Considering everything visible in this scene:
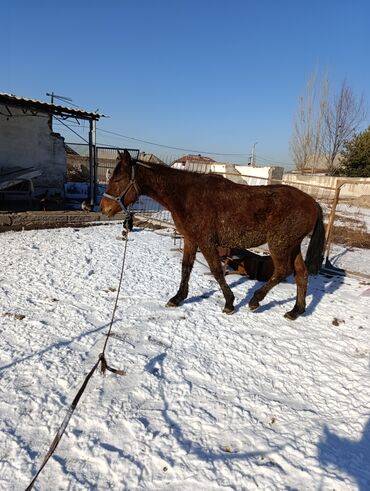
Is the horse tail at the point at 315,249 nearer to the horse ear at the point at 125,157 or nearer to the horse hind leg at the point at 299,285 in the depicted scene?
the horse hind leg at the point at 299,285

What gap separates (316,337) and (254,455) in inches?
84.1

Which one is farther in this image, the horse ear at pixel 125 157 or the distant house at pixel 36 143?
the distant house at pixel 36 143

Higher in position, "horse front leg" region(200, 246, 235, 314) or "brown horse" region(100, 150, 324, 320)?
"brown horse" region(100, 150, 324, 320)

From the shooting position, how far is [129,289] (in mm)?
4969

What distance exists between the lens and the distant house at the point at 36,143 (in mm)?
10922

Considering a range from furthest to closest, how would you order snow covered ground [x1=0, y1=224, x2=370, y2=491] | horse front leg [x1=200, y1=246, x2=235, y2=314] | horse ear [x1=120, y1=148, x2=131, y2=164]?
horse front leg [x1=200, y1=246, x2=235, y2=314]
horse ear [x1=120, y1=148, x2=131, y2=164]
snow covered ground [x1=0, y1=224, x2=370, y2=491]

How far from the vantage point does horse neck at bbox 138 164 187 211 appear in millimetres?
3998

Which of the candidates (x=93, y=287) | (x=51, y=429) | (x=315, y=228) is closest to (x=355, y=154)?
(x=315, y=228)

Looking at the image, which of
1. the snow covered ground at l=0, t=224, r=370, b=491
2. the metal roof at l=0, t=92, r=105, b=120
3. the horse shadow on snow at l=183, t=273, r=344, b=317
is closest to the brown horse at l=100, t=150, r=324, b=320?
the horse shadow on snow at l=183, t=273, r=344, b=317

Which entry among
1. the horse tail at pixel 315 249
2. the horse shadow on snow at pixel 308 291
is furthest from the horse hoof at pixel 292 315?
the horse tail at pixel 315 249

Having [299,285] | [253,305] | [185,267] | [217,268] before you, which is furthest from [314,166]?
[217,268]

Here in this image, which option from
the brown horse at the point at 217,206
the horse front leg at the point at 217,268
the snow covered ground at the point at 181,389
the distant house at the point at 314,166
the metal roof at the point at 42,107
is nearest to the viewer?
the snow covered ground at the point at 181,389

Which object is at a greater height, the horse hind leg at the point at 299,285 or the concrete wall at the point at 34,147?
the concrete wall at the point at 34,147

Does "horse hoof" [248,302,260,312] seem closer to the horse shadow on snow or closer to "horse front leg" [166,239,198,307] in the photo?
the horse shadow on snow
